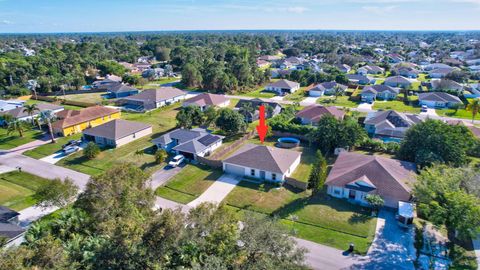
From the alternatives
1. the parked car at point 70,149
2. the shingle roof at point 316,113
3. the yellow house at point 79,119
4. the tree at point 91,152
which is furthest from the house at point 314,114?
the parked car at point 70,149

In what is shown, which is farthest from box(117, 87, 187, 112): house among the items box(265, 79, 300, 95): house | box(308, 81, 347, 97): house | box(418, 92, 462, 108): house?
box(418, 92, 462, 108): house

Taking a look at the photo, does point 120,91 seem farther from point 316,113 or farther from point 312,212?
point 312,212

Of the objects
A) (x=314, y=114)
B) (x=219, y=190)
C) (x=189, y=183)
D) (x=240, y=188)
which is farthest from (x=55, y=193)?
(x=314, y=114)

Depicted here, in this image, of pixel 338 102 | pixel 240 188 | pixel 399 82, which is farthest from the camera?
pixel 399 82

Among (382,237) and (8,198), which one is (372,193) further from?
(8,198)

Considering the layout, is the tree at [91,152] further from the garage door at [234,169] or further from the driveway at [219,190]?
the garage door at [234,169]

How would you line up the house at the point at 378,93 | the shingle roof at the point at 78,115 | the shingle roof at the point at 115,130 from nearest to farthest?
1. the shingle roof at the point at 115,130
2. the shingle roof at the point at 78,115
3. the house at the point at 378,93
